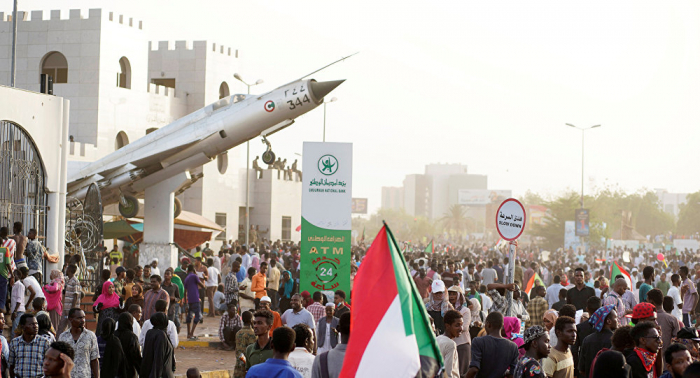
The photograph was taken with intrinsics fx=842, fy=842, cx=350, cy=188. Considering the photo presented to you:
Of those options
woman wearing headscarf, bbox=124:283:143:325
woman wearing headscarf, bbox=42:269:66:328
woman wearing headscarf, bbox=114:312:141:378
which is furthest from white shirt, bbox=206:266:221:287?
woman wearing headscarf, bbox=114:312:141:378

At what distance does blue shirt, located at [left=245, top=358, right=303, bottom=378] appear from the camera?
6.06 m

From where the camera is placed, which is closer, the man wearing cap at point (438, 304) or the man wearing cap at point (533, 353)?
the man wearing cap at point (533, 353)

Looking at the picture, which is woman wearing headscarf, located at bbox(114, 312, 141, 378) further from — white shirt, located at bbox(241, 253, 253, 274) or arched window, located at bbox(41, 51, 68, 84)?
arched window, located at bbox(41, 51, 68, 84)

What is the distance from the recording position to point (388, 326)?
5.16m

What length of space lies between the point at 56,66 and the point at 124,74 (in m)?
3.09

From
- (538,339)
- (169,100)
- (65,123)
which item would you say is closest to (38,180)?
(65,123)

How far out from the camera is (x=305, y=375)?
294 inches

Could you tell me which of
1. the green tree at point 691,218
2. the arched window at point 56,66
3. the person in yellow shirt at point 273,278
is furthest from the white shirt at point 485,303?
the green tree at point 691,218

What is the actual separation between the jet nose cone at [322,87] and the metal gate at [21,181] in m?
8.16

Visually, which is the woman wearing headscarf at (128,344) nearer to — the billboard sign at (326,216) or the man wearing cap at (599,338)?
the man wearing cap at (599,338)

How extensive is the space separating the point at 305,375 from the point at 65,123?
14.8m

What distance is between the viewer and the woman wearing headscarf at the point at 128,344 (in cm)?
945

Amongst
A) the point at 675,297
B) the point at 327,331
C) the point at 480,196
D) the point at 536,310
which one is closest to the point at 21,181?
the point at 327,331

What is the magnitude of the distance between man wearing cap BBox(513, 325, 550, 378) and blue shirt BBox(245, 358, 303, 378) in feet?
6.85
